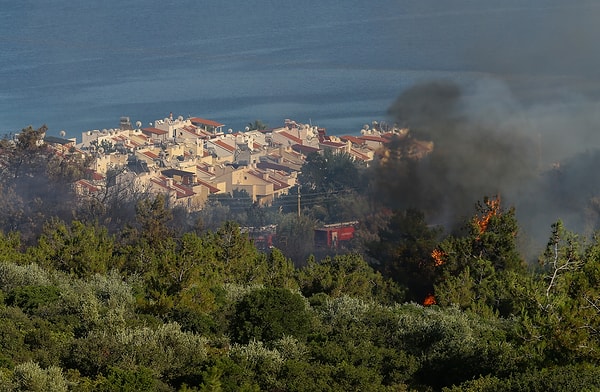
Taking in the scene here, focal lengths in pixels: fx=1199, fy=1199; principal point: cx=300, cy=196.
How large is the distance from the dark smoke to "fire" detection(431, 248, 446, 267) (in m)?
9.40

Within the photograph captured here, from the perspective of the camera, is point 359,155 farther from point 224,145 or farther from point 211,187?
point 224,145

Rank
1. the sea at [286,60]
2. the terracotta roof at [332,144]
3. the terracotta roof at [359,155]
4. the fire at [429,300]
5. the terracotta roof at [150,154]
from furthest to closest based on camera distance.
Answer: the sea at [286,60], the terracotta roof at [332,144], the terracotta roof at [150,154], the terracotta roof at [359,155], the fire at [429,300]

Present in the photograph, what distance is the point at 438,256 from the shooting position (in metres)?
20.0

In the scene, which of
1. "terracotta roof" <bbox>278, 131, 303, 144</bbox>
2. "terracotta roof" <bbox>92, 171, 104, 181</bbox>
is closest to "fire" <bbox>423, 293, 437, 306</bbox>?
"terracotta roof" <bbox>92, 171, 104, 181</bbox>

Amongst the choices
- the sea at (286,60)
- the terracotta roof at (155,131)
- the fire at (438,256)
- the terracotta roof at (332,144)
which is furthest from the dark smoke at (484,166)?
the terracotta roof at (155,131)

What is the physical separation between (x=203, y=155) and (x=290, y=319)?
44.7m

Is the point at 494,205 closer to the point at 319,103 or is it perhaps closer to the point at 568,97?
the point at 568,97

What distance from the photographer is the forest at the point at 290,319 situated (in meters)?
9.91

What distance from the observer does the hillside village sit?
163ft

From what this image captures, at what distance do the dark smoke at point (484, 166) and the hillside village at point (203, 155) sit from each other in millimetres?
6503

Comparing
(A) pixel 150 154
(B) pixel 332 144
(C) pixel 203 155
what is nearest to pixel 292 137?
(B) pixel 332 144

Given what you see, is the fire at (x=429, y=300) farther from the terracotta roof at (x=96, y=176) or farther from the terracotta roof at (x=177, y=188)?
the terracotta roof at (x=177, y=188)

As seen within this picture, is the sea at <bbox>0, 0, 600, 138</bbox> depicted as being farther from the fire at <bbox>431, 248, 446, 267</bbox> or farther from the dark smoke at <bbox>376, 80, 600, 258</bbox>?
the fire at <bbox>431, 248, 446, 267</bbox>

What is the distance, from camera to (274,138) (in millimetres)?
59750
